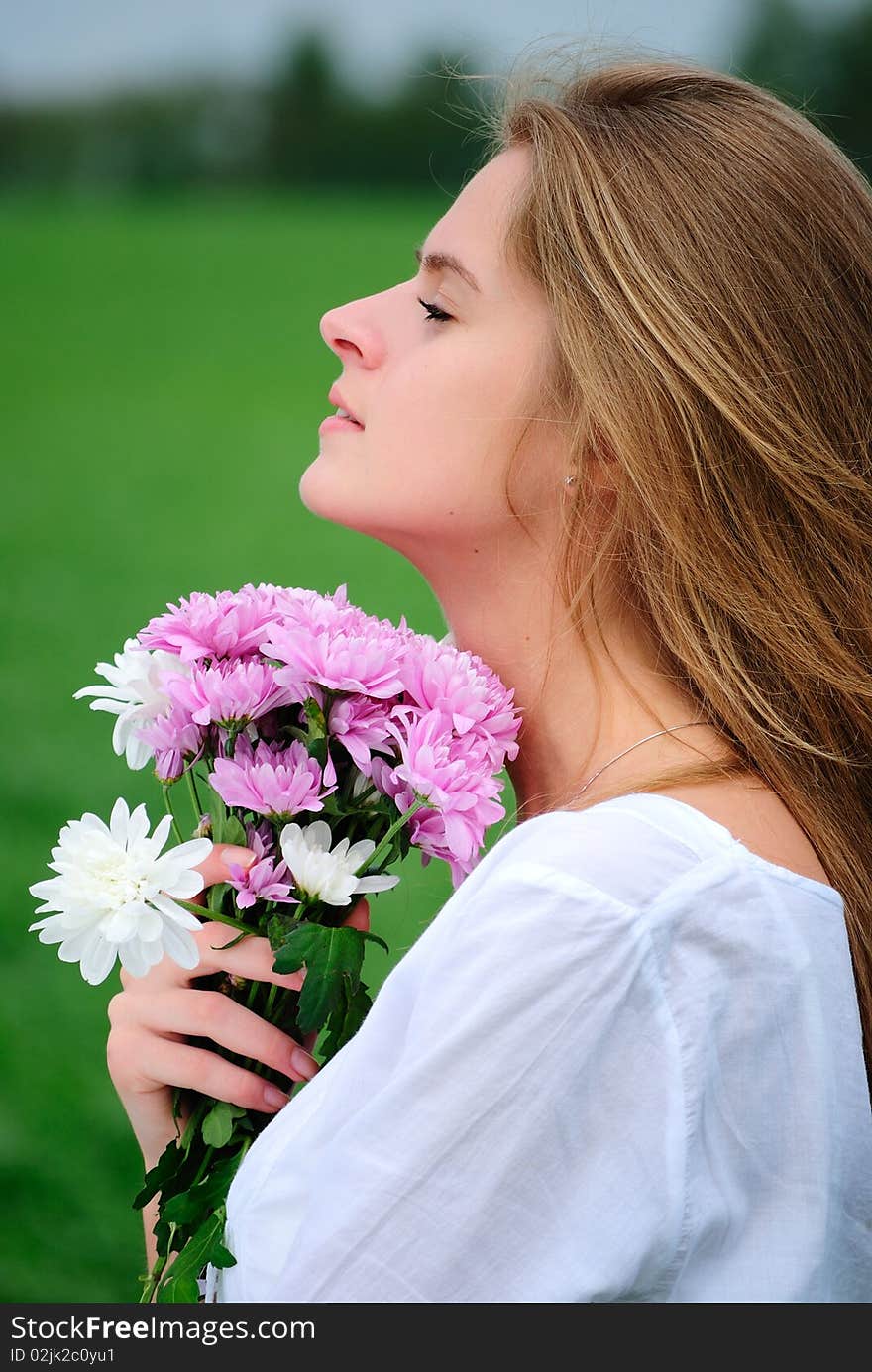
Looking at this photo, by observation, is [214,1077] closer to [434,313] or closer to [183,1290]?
[183,1290]

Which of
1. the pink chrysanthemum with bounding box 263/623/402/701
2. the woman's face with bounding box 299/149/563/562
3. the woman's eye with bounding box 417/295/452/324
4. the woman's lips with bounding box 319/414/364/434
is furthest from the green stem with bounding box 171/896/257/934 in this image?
the woman's eye with bounding box 417/295/452/324

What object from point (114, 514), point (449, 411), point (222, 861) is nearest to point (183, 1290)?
point (222, 861)

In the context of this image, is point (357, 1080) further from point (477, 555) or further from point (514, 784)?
point (477, 555)

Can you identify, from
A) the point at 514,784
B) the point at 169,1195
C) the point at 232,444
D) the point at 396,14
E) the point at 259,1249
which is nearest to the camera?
the point at 259,1249

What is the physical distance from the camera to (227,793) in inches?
55.2

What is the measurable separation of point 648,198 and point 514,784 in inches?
26.5

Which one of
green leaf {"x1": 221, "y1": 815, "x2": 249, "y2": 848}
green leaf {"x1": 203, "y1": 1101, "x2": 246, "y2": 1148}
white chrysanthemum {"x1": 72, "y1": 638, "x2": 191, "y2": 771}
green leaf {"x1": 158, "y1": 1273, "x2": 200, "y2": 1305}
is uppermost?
white chrysanthemum {"x1": 72, "y1": 638, "x2": 191, "y2": 771}

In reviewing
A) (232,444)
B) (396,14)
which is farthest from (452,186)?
(232,444)

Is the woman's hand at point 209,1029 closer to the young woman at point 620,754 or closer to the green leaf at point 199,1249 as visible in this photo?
the young woman at point 620,754

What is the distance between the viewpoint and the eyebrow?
167 centimetres

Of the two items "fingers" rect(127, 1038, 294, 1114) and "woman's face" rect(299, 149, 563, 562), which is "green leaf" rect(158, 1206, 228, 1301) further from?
"woman's face" rect(299, 149, 563, 562)

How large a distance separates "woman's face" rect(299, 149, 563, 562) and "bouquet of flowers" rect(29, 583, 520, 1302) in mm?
149

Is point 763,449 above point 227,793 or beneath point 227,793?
above

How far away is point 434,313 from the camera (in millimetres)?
1688
